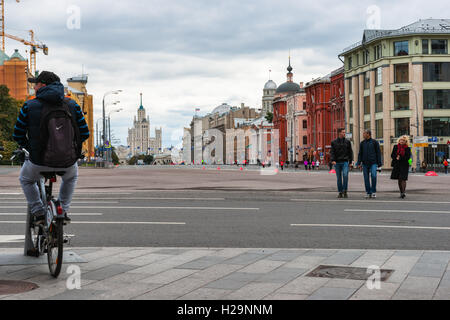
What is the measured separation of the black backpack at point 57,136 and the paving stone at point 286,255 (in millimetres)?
2366

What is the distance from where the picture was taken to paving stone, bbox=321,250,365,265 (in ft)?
20.6

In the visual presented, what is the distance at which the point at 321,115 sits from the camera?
98.2 m

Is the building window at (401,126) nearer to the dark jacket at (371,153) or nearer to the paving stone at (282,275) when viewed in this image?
the dark jacket at (371,153)

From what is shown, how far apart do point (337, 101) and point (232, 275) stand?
276 feet

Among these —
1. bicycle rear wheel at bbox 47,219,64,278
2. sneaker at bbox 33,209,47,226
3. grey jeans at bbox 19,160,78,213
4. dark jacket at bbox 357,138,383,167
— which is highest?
dark jacket at bbox 357,138,383,167

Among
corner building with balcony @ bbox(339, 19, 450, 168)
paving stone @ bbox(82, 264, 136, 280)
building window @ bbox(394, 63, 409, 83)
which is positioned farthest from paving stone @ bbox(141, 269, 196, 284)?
building window @ bbox(394, 63, 409, 83)

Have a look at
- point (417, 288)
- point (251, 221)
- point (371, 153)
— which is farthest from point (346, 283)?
point (371, 153)

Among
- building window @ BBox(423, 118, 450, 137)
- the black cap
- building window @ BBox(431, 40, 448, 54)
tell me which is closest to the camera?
the black cap

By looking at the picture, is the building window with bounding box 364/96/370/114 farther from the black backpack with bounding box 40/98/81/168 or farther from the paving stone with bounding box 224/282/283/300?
the paving stone with bounding box 224/282/283/300

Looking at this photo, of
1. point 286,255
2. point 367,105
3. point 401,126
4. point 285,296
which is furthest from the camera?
point 367,105

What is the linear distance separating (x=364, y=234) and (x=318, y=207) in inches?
173

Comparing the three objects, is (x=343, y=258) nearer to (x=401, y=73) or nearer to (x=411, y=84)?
(x=411, y=84)

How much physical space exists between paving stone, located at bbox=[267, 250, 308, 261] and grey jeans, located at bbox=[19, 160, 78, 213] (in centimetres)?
221

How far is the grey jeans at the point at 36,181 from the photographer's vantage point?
5.97 meters
